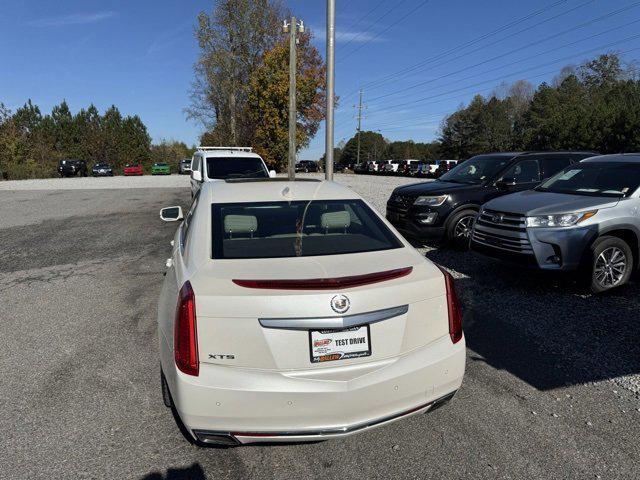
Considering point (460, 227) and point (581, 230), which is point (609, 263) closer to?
point (581, 230)

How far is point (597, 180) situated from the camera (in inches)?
253

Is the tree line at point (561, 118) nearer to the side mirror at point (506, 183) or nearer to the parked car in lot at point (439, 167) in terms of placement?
the parked car in lot at point (439, 167)

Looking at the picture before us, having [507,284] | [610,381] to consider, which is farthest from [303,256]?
[507,284]

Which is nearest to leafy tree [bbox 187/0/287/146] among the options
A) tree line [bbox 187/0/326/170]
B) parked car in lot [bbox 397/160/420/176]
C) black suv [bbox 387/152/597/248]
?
tree line [bbox 187/0/326/170]

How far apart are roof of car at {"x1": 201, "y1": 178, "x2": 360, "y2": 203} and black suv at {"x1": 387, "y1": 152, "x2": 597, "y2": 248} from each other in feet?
14.9

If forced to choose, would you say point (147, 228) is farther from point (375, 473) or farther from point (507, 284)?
point (375, 473)

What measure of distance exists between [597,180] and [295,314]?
5972mm

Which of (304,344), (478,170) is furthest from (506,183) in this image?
(304,344)

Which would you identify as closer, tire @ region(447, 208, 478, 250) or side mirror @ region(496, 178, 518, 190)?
tire @ region(447, 208, 478, 250)

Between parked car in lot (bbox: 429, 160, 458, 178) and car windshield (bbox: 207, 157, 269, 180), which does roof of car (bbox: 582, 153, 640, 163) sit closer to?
car windshield (bbox: 207, 157, 269, 180)

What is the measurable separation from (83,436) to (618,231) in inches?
241

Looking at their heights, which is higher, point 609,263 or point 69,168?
point 69,168

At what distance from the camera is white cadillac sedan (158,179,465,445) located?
2.22 metres

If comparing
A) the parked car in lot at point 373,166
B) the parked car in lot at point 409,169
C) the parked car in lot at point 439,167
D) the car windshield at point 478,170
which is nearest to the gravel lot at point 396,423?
the car windshield at point 478,170
